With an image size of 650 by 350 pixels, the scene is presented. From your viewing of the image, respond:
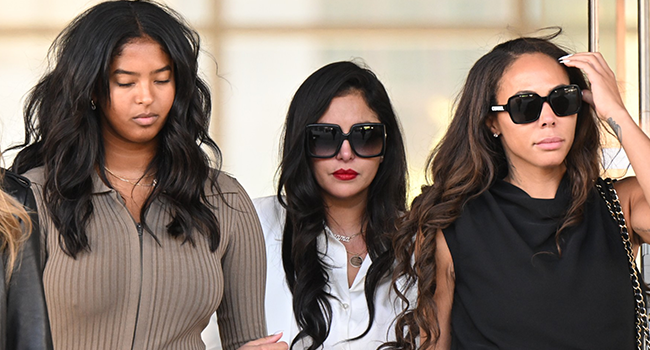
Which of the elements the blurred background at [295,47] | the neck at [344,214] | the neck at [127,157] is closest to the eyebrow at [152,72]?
the neck at [127,157]

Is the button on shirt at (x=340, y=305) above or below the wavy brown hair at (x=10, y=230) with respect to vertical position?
below

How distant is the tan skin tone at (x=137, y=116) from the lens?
223cm

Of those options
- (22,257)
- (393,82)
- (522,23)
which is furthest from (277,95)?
(22,257)

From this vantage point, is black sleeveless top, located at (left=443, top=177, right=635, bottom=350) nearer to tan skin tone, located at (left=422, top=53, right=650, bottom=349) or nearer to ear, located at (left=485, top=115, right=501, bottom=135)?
tan skin tone, located at (left=422, top=53, right=650, bottom=349)

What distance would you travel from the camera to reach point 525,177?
243 cm

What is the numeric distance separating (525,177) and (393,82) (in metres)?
2.13

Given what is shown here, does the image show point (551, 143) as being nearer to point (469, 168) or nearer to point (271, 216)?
point (469, 168)

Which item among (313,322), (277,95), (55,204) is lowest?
(313,322)

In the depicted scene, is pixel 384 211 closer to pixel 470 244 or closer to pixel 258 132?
pixel 470 244

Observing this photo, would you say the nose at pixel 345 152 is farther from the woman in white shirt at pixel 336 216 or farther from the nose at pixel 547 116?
the nose at pixel 547 116

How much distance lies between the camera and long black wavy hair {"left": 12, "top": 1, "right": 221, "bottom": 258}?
2217mm

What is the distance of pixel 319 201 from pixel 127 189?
823 millimetres

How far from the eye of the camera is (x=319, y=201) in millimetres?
2969

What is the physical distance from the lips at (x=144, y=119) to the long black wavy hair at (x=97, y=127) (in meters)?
0.10
